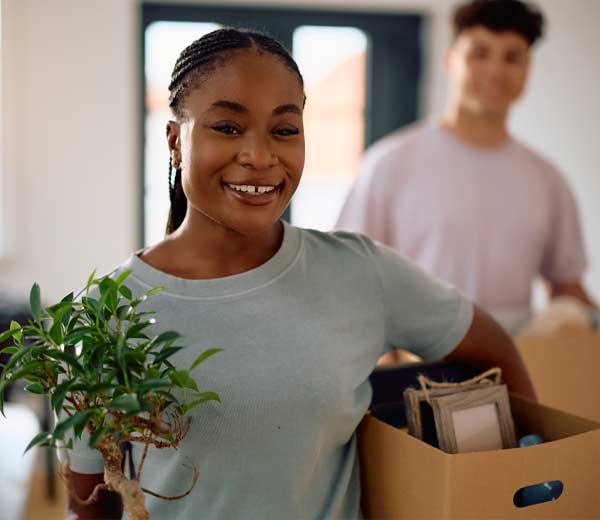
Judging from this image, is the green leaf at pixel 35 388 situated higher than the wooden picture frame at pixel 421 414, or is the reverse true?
the green leaf at pixel 35 388

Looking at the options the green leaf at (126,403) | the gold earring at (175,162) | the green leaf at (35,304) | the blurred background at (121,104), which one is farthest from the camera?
the blurred background at (121,104)

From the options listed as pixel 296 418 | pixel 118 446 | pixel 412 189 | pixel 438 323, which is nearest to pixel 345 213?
pixel 412 189

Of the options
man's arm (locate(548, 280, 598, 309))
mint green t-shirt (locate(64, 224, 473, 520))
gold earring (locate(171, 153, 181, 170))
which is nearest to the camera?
mint green t-shirt (locate(64, 224, 473, 520))

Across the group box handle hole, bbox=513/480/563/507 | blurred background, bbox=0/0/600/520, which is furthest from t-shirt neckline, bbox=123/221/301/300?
blurred background, bbox=0/0/600/520

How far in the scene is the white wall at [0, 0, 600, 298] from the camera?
152 inches

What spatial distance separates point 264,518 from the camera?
99cm

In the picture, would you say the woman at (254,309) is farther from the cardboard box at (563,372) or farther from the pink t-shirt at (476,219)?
the pink t-shirt at (476,219)

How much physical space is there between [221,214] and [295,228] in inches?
5.9

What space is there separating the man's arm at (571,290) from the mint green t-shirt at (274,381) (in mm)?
1304

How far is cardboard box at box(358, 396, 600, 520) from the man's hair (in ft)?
4.72

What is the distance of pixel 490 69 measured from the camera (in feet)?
7.47

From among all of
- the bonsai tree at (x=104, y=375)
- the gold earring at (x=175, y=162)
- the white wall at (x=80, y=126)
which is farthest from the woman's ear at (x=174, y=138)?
the white wall at (x=80, y=126)

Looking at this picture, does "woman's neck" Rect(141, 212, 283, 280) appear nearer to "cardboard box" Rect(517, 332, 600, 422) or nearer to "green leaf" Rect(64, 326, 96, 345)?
"green leaf" Rect(64, 326, 96, 345)

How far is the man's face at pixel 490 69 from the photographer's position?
227 cm
